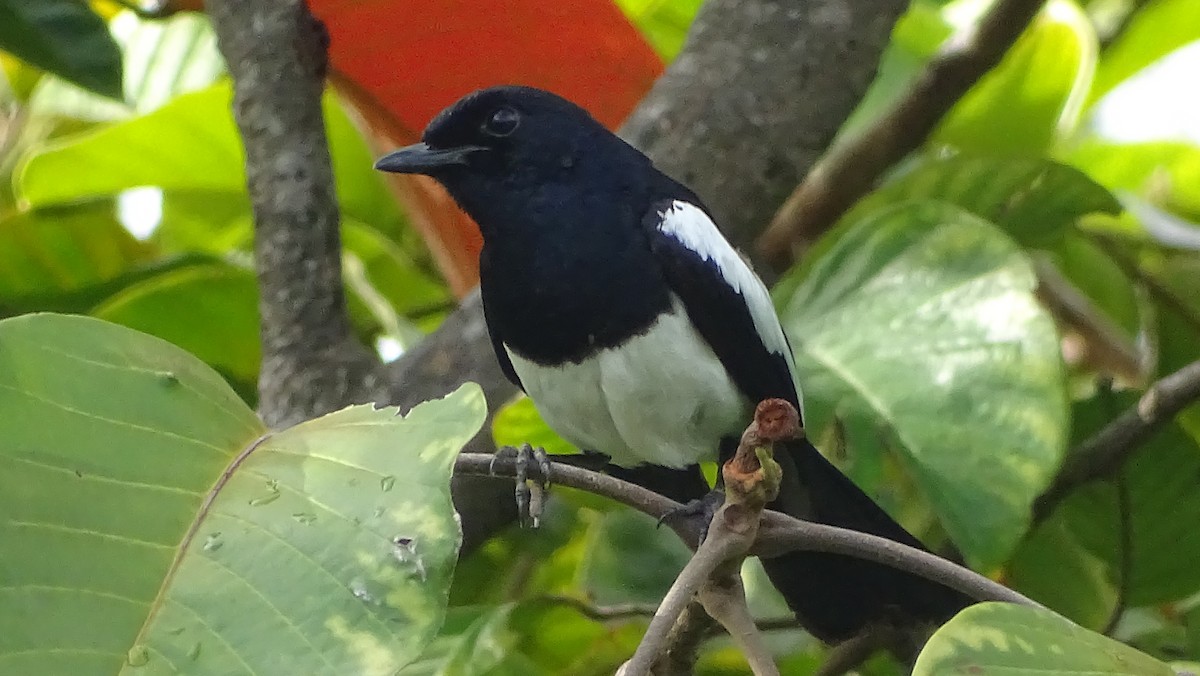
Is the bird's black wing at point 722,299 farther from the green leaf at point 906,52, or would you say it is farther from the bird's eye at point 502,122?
the green leaf at point 906,52

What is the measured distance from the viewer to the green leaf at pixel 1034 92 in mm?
1389

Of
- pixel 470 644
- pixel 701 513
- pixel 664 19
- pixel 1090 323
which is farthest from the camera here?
pixel 664 19

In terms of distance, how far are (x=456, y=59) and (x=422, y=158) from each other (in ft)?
0.98

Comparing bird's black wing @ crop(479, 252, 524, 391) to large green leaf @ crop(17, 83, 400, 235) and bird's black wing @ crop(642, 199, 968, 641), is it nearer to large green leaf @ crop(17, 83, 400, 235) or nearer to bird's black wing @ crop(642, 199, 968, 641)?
bird's black wing @ crop(642, 199, 968, 641)

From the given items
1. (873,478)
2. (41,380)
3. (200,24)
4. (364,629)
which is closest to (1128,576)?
(873,478)

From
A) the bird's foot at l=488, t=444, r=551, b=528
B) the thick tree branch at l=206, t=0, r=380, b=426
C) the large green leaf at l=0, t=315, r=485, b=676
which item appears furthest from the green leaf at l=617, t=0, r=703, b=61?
the large green leaf at l=0, t=315, r=485, b=676

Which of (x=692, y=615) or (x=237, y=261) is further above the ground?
(x=692, y=615)

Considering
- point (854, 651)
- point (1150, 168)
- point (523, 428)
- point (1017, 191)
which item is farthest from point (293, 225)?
point (1150, 168)

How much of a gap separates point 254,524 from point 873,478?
568 millimetres

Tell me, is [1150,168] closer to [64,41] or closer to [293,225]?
[293,225]

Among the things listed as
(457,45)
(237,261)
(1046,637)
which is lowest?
(237,261)

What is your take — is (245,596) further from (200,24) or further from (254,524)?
(200,24)

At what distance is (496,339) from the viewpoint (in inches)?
39.8

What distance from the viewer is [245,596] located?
55cm
